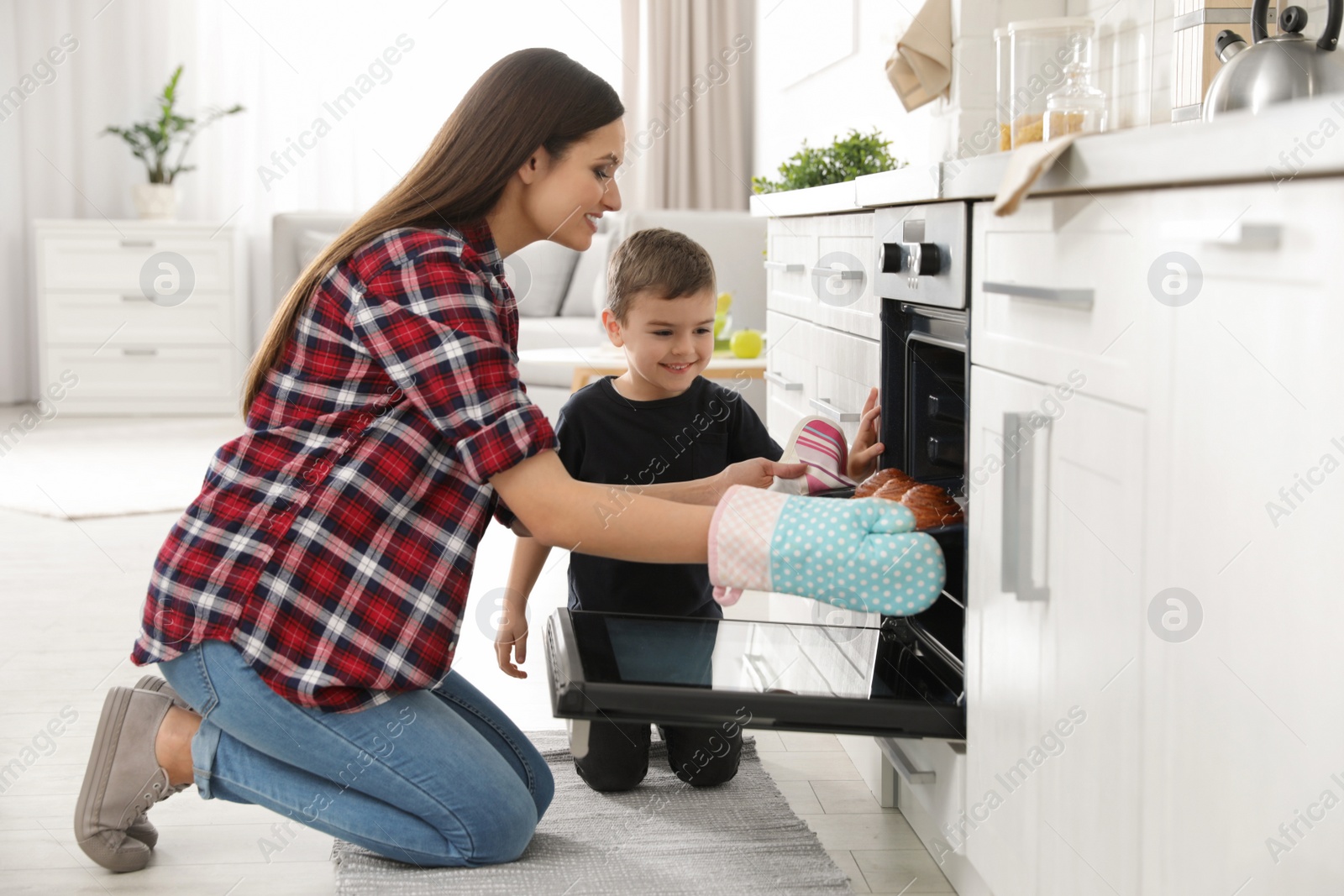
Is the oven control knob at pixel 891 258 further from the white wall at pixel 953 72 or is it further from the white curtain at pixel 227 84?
the white curtain at pixel 227 84

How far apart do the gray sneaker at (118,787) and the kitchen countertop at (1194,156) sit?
114 cm

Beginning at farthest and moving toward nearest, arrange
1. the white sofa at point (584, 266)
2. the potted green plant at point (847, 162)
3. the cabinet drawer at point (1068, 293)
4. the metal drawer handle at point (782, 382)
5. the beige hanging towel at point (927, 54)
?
the white sofa at point (584, 266) < the potted green plant at point (847, 162) < the beige hanging towel at point (927, 54) < the metal drawer handle at point (782, 382) < the cabinet drawer at point (1068, 293)

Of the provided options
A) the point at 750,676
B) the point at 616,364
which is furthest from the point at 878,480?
the point at 616,364

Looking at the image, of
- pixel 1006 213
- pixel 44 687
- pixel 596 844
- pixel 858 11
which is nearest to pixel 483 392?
pixel 1006 213

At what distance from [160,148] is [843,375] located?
16.4ft

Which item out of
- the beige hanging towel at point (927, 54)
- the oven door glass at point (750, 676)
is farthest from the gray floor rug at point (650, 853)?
the beige hanging towel at point (927, 54)

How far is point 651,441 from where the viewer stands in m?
1.82

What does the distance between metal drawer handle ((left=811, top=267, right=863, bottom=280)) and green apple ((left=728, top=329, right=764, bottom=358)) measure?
64.5 inches

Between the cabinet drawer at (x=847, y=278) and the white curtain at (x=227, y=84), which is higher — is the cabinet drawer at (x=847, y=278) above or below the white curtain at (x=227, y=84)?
below

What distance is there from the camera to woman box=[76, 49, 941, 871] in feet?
4.58

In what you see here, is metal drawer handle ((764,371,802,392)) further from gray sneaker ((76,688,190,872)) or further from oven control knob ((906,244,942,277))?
gray sneaker ((76,688,190,872))

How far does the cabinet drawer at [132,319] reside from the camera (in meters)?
5.66

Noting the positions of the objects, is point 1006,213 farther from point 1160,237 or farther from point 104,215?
point 104,215

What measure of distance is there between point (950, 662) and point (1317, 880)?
2.11 ft
